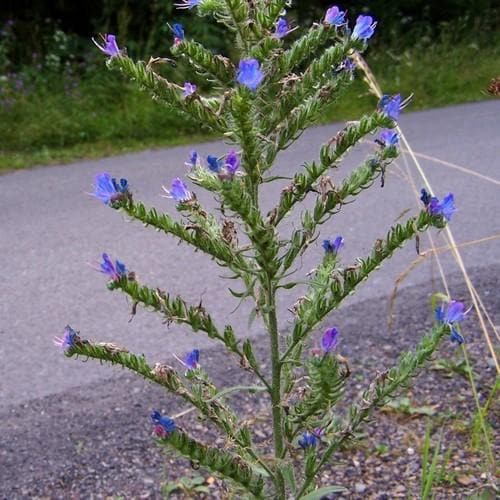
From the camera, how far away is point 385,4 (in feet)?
44.2

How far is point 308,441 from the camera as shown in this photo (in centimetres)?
168

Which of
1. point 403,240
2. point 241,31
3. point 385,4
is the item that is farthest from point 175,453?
point 385,4

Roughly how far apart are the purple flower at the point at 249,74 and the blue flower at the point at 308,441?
0.72 m

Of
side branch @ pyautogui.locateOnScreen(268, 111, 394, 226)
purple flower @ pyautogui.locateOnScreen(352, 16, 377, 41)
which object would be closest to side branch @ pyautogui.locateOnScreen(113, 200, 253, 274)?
side branch @ pyautogui.locateOnScreen(268, 111, 394, 226)

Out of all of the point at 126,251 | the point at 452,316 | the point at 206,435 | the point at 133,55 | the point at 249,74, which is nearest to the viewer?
the point at 249,74

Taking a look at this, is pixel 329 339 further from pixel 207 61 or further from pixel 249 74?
pixel 207 61

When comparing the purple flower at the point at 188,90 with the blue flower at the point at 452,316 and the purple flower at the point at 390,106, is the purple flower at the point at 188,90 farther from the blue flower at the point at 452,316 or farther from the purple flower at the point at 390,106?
the blue flower at the point at 452,316

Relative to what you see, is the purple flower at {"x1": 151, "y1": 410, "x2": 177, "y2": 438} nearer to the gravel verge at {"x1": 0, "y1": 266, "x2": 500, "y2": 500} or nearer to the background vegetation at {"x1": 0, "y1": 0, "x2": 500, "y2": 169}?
the gravel verge at {"x1": 0, "y1": 266, "x2": 500, "y2": 500}

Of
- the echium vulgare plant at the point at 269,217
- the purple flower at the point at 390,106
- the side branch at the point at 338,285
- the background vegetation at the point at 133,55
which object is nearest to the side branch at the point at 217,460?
the echium vulgare plant at the point at 269,217

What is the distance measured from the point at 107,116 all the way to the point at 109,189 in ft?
24.5

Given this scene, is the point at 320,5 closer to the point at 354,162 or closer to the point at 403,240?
the point at 354,162

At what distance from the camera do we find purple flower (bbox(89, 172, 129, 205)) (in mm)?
1503

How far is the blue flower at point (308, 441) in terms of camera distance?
5.50 feet

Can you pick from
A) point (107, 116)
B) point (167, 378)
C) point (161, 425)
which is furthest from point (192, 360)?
point (107, 116)
